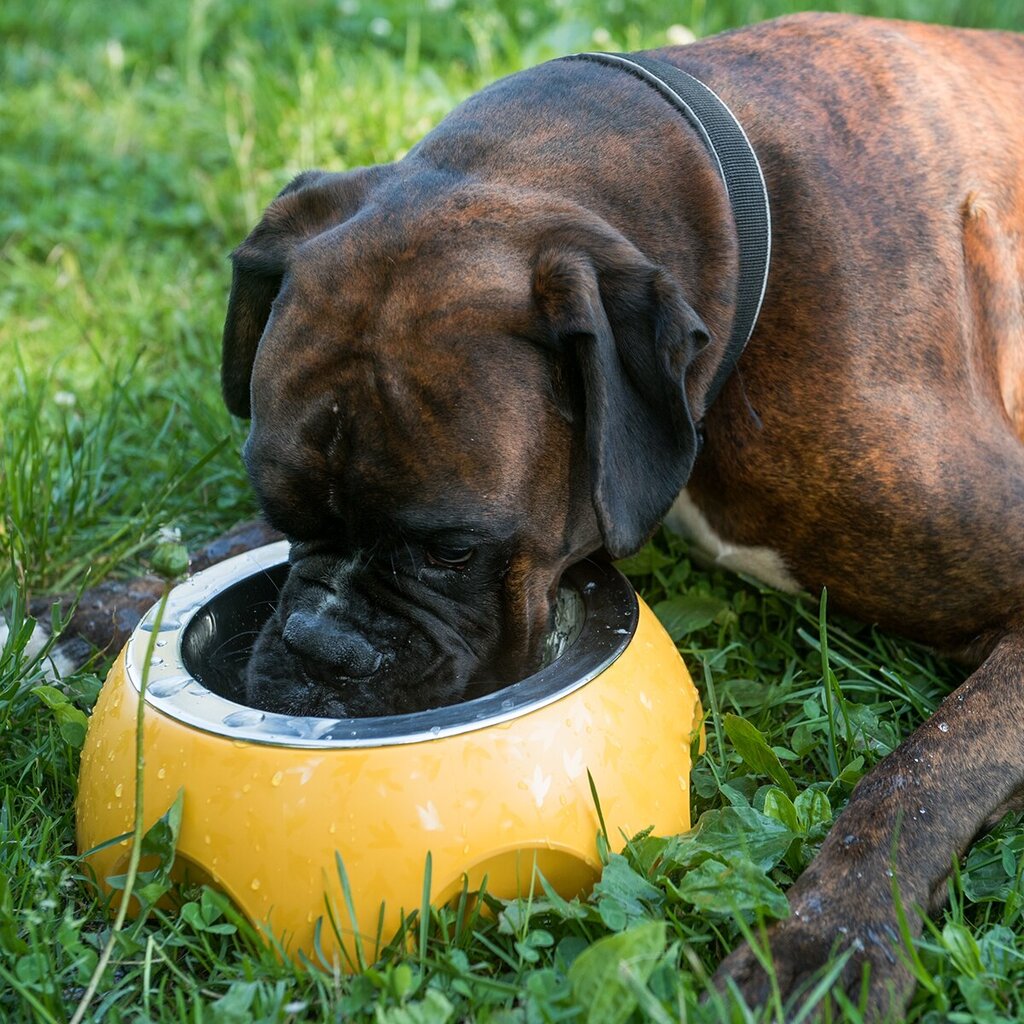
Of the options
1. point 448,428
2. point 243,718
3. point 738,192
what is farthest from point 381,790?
point 738,192

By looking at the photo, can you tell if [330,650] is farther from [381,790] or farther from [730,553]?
[730,553]

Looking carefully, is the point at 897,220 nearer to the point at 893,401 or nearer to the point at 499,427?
the point at 893,401

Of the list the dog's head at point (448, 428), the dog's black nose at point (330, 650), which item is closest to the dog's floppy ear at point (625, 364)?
the dog's head at point (448, 428)

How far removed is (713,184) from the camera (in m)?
2.88

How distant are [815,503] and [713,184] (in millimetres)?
732

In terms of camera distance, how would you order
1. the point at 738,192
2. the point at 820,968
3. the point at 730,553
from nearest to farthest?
the point at 820,968, the point at 738,192, the point at 730,553

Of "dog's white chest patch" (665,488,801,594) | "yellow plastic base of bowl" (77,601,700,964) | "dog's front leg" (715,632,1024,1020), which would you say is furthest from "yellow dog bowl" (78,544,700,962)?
"dog's white chest patch" (665,488,801,594)

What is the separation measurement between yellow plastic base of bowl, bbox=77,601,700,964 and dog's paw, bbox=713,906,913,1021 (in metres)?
0.32

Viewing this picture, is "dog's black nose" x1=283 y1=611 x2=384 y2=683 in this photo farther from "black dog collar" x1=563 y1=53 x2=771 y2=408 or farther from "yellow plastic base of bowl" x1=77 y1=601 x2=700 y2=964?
"black dog collar" x1=563 y1=53 x2=771 y2=408

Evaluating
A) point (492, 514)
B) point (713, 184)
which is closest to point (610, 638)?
point (492, 514)

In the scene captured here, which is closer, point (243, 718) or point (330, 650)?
point (243, 718)

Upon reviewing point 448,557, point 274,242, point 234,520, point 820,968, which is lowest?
point 234,520

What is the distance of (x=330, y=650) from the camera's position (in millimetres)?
2570

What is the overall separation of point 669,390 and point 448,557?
1.75ft
